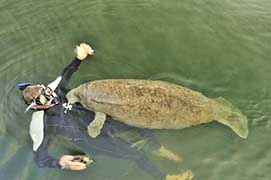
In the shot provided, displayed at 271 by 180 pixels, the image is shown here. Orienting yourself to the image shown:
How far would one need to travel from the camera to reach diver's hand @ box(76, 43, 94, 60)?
6418mm

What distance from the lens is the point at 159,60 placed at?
269 inches

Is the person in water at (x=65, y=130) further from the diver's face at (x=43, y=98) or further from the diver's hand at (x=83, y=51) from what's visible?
the diver's hand at (x=83, y=51)

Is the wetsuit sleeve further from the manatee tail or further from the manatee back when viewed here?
the manatee tail

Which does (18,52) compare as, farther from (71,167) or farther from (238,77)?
(238,77)

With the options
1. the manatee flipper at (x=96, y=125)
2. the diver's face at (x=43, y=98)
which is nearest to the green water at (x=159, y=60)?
the manatee flipper at (x=96, y=125)

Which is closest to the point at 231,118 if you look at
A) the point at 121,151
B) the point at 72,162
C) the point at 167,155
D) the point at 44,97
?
the point at 167,155

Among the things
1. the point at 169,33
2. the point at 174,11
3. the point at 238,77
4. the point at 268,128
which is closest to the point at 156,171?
the point at 268,128

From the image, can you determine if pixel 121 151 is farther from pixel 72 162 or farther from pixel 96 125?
pixel 72 162

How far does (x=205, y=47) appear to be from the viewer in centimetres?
708

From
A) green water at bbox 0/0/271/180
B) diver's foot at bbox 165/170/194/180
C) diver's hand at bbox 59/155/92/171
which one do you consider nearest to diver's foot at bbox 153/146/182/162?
green water at bbox 0/0/271/180

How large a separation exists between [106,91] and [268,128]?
77.0 inches

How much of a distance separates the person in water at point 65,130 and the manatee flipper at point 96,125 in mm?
102

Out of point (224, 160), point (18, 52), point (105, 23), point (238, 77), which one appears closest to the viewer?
point (224, 160)

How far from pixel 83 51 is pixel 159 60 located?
3.45 feet
